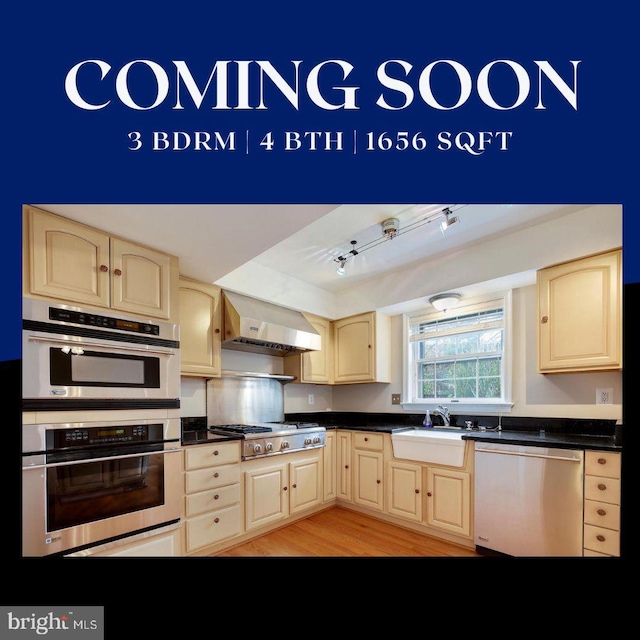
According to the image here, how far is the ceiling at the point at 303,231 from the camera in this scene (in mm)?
1410

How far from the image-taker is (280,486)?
8.01 feet

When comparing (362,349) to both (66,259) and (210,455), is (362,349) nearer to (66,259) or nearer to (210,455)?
(210,455)

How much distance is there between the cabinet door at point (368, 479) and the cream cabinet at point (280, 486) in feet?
0.96

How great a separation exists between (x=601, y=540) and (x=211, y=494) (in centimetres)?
198

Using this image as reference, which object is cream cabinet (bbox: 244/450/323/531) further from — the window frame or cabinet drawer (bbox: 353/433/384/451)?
the window frame

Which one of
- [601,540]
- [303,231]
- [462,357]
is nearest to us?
[601,540]

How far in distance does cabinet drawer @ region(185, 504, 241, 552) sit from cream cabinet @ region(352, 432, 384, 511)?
40.6 inches

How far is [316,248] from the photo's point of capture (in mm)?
2391

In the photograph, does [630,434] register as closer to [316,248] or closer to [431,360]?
[316,248]

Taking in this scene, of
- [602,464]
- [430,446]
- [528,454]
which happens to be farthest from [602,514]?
[430,446]

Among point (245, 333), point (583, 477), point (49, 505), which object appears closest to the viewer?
point (49, 505)
